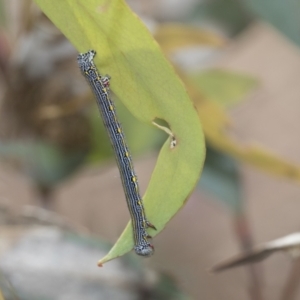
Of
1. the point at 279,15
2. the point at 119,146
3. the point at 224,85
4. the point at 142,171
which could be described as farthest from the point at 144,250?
the point at 142,171

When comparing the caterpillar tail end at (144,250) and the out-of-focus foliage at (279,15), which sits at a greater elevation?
the out-of-focus foliage at (279,15)

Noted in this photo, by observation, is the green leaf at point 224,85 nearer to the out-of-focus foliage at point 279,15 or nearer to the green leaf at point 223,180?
the green leaf at point 223,180

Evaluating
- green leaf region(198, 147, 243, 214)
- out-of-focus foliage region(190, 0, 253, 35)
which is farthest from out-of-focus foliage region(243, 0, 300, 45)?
out-of-focus foliage region(190, 0, 253, 35)

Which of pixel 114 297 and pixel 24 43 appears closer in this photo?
pixel 114 297

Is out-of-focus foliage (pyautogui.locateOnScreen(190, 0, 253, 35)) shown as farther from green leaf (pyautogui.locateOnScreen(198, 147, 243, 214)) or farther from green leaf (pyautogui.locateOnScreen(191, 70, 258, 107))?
green leaf (pyautogui.locateOnScreen(198, 147, 243, 214))

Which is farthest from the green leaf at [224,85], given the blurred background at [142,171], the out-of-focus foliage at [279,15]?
the out-of-focus foliage at [279,15]

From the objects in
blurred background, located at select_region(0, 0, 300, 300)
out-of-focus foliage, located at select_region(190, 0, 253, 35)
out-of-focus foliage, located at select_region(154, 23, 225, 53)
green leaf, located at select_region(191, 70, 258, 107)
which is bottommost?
blurred background, located at select_region(0, 0, 300, 300)

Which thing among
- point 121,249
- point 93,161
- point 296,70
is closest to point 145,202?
point 121,249

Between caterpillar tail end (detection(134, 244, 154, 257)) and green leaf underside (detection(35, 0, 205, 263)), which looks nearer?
green leaf underside (detection(35, 0, 205, 263))

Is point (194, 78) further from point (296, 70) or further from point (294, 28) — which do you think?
point (296, 70)
